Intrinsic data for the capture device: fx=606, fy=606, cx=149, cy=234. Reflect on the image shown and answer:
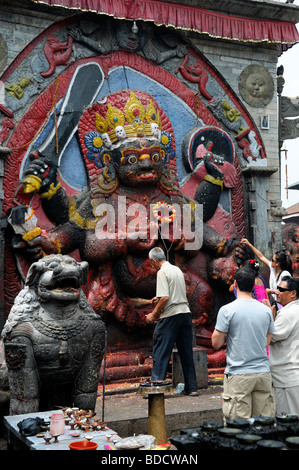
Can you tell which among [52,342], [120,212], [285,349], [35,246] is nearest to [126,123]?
[120,212]

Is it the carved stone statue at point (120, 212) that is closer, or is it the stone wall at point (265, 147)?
the carved stone statue at point (120, 212)

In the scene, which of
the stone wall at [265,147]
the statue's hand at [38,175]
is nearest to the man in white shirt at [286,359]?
the statue's hand at [38,175]

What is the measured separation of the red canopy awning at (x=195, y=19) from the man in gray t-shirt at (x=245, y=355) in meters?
5.62

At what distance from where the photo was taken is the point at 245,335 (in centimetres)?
452

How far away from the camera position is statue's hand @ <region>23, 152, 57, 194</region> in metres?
8.03

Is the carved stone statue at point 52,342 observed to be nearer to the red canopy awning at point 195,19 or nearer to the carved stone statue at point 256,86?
the red canopy awning at point 195,19

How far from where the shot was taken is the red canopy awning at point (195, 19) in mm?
8742

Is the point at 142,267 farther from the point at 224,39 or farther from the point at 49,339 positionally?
the point at 224,39

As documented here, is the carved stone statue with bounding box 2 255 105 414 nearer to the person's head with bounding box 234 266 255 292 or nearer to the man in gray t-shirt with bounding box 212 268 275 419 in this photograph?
the man in gray t-shirt with bounding box 212 268 275 419

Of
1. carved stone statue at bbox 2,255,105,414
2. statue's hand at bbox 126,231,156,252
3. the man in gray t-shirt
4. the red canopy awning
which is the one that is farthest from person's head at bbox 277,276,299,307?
the red canopy awning

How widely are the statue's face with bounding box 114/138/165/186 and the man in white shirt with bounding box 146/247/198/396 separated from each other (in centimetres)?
197

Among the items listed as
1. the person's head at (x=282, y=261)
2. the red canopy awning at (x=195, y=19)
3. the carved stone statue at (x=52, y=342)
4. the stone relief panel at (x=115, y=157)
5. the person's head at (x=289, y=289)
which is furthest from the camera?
the red canopy awning at (x=195, y=19)

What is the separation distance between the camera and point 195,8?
9.58 m

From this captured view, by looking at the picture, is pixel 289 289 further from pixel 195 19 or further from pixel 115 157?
pixel 195 19
